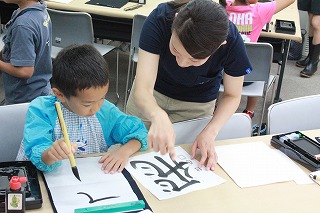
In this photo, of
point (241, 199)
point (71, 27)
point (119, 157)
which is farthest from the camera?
point (71, 27)

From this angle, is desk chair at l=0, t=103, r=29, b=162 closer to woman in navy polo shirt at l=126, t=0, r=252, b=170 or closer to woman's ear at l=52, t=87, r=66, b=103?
woman's ear at l=52, t=87, r=66, b=103

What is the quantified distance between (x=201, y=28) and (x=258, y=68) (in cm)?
171

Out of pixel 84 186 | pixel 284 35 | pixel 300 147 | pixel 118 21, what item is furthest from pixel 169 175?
pixel 118 21

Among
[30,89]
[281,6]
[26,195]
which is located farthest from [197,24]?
[281,6]

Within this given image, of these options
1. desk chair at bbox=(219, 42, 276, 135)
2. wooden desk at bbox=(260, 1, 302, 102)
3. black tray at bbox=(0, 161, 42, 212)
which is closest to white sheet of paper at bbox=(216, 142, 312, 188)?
black tray at bbox=(0, 161, 42, 212)

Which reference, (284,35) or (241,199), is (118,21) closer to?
(284,35)

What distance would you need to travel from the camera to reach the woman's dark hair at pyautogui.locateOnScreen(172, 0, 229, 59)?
4.85ft

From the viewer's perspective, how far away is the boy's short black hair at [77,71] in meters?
1.55

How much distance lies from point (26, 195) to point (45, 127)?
10.8 inches

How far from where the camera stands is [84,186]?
Result: 1.49 metres

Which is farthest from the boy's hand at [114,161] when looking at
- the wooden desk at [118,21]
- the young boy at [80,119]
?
the wooden desk at [118,21]

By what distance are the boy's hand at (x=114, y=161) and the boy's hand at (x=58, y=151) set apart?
204 millimetres

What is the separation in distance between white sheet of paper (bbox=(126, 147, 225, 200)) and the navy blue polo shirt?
333 millimetres

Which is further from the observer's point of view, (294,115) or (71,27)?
(71,27)
